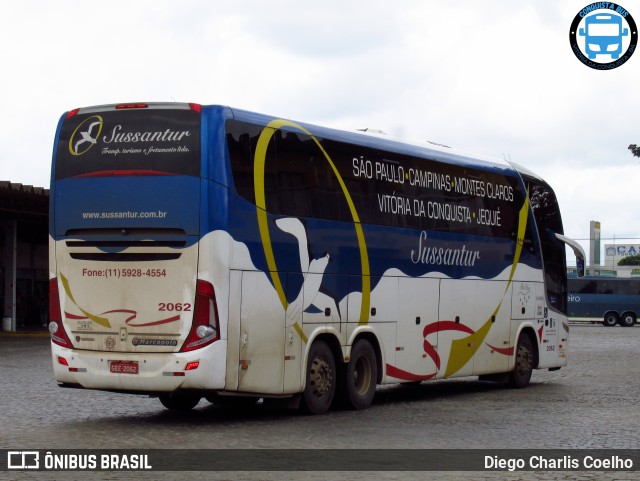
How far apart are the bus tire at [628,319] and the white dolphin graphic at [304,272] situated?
190ft

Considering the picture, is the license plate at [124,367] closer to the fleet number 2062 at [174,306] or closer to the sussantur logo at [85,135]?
the fleet number 2062 at [174,306]

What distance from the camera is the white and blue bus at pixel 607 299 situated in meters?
71.4

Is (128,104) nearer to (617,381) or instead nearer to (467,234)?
(467,234)

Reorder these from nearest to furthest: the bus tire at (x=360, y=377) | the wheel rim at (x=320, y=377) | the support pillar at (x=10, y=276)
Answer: the wheel rim at (x=320, y=377) < the bus tire at (x=360, y=377) < the support pillar at (x=10, y=276)

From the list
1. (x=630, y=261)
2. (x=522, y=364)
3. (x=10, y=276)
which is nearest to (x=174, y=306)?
(x=522, y=364)

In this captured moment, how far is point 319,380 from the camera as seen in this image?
16.1 metres

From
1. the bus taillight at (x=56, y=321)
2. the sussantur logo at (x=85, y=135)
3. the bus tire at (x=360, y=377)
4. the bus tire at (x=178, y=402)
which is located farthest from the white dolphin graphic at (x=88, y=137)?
the bus tire at (x=360, y=377)

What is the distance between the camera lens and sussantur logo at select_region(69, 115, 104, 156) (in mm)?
14828

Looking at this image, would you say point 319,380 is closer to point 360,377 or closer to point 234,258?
point 360,377

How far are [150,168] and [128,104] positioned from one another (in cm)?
92

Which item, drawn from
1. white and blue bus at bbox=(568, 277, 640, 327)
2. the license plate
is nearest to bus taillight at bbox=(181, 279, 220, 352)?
the license plate

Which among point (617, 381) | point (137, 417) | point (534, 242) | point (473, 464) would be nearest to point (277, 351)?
point (137, 417)

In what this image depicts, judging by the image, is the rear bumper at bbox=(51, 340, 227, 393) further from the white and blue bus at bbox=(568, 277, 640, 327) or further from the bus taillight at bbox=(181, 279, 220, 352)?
the white and blue bus at bbox=(568, 277, 640, 327)

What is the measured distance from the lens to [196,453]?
38.5ft
